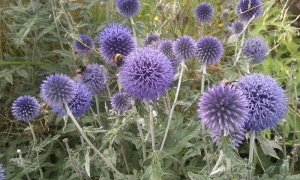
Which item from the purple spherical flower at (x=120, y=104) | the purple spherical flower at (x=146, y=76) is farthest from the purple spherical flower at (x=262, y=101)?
the purple spherical flower at (x=120, y=104)

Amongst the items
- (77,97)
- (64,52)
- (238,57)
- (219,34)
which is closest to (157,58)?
(77,97)

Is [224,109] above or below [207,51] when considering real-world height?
below

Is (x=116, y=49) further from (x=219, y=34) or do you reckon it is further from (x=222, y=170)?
(x=219, y=34)

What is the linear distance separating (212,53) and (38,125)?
4.72ft

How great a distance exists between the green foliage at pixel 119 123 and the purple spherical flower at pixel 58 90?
0.09 meters

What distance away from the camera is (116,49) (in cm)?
198

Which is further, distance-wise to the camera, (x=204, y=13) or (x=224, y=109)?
(x=204, y=13)

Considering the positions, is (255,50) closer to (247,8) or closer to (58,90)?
(247,8)

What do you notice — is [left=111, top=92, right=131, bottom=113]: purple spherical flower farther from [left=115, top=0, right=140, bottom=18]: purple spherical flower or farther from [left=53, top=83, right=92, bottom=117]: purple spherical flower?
[left=115, top=0, right=140, bottom=18]: purple spherical flower

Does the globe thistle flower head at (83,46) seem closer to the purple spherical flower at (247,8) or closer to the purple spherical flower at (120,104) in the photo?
the purple spherical flower at (120,104)

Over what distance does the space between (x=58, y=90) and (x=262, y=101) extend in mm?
905

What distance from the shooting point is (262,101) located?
1.46m

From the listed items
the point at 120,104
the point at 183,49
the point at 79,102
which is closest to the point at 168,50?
the point at 183,49

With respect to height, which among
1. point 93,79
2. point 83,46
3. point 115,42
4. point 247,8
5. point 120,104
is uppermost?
point 247,8
